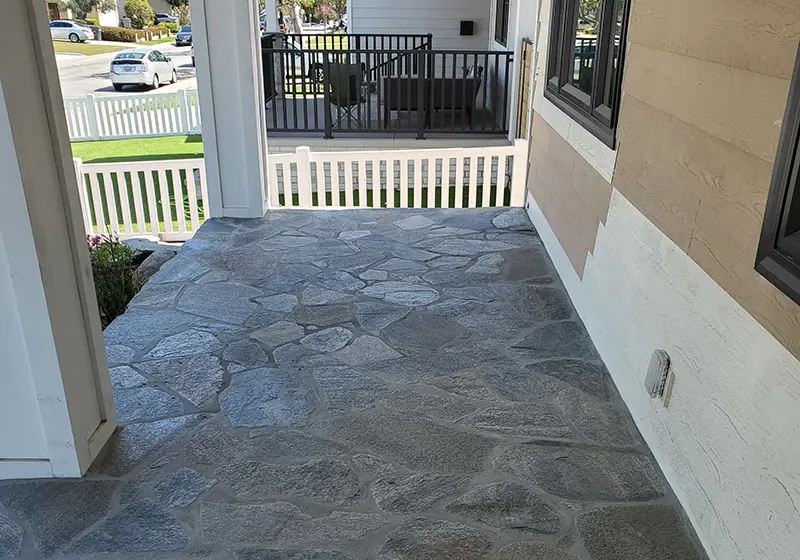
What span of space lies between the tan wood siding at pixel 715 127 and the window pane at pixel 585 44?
860 mm

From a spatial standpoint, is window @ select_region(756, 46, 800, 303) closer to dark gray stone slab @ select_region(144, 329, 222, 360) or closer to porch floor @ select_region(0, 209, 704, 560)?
porch floor @ select_region(0, 209, 704, 560)

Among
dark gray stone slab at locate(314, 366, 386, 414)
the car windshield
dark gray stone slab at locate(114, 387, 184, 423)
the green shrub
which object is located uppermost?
the green shrub

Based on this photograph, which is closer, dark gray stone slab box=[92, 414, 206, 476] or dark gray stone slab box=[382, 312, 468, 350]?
dark gray stone slab box=[92, 414, 206, 476]

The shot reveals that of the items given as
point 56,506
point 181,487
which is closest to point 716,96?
point 181,487

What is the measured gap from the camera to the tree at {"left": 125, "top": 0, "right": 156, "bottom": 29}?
33.9 meters

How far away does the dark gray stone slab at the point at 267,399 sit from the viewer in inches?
106

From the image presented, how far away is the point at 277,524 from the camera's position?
2.13m

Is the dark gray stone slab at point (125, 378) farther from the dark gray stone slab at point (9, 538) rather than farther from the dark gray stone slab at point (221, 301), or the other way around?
the dark gray stone slab at point (9, 538)

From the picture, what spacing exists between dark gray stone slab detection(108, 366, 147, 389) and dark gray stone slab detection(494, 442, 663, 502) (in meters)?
1.62

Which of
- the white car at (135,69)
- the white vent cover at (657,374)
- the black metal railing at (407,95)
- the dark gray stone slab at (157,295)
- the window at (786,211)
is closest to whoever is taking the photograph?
the window at (786,211)

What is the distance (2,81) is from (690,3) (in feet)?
7.27

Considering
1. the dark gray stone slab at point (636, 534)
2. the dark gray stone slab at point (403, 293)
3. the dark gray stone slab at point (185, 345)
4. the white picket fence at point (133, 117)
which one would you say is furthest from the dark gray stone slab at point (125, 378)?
the white picket fence at point (133, 117)

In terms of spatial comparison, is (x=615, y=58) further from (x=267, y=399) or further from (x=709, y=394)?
(x=267, y=399)

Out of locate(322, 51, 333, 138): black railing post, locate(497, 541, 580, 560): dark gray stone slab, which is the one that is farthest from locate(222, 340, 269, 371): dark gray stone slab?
locate(322, 51, 333, 138): black railing post
